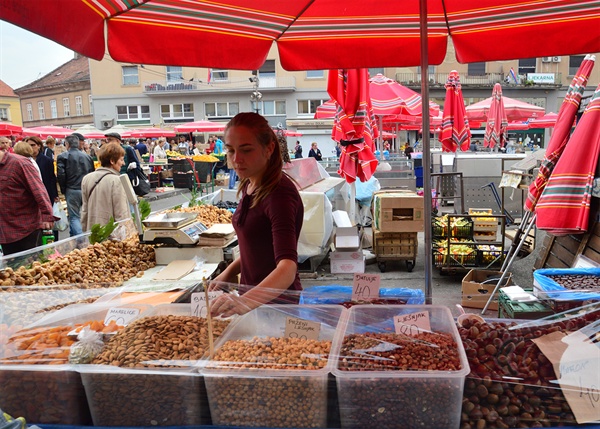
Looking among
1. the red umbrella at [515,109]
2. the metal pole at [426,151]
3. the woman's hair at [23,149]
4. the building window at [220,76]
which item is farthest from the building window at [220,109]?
the metal pole at [426,151]

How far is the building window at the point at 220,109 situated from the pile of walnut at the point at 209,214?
32.8 metres

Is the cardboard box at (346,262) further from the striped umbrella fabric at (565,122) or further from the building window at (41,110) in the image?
the building window at (41,110)

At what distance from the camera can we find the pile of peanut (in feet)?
5.36

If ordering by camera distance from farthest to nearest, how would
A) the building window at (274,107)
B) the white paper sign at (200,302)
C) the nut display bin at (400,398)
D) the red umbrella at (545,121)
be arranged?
the building window at (274,107)
the red umbrella at (545,121)
the white paper sign at (200,302)
the nut display bin at (400,398)

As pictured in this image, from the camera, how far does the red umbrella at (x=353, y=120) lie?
15.5ft

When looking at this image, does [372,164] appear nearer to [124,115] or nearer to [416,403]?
[416,403]

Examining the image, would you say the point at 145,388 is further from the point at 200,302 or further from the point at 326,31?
the point at 326,31

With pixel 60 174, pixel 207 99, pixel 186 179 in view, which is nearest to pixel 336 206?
pixel 60 174

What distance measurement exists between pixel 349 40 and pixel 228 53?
786mm

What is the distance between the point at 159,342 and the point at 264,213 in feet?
2.36

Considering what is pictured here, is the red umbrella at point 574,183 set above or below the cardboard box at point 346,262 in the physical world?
above

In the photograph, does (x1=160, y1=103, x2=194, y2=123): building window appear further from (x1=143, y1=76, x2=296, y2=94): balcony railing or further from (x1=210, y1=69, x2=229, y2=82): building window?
(x1=210, y1=69, x2=229, y2=82): building window

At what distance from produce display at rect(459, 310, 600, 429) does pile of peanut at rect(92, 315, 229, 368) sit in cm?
95

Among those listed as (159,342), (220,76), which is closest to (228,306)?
(159,342)
